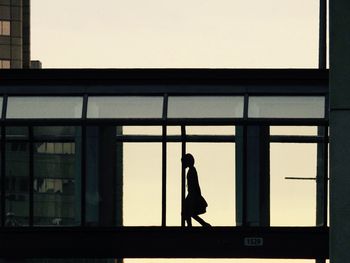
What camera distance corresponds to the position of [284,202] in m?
19.3

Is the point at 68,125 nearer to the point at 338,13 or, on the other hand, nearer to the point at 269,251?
the point at 269,251

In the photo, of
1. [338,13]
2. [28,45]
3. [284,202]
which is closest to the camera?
[338,13]

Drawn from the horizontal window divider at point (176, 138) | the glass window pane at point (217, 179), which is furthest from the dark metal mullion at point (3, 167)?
the glass window pane at point (217, 179)

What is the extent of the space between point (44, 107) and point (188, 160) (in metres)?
2.57

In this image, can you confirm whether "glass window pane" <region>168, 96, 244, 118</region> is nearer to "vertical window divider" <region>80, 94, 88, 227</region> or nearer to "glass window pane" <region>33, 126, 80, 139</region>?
"vertical window divider" <region>80, 94, 88, 227</region>

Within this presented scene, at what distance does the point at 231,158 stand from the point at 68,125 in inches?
107

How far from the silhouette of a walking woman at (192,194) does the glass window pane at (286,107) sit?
4.11ft

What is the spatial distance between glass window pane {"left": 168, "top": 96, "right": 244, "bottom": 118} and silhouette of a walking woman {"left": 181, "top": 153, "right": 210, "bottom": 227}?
749mm

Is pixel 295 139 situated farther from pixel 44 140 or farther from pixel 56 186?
pixel 44 140

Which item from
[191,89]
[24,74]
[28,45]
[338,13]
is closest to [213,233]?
[191,89]

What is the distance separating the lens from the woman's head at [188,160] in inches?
768

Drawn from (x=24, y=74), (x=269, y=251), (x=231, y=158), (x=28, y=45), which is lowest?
(x=269, y=251)

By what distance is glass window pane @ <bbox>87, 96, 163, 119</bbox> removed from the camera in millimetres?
19938

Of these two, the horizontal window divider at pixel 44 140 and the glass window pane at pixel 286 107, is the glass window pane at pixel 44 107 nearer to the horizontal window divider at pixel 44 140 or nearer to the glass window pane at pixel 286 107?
the horizontal window divider at pixel 44 140
